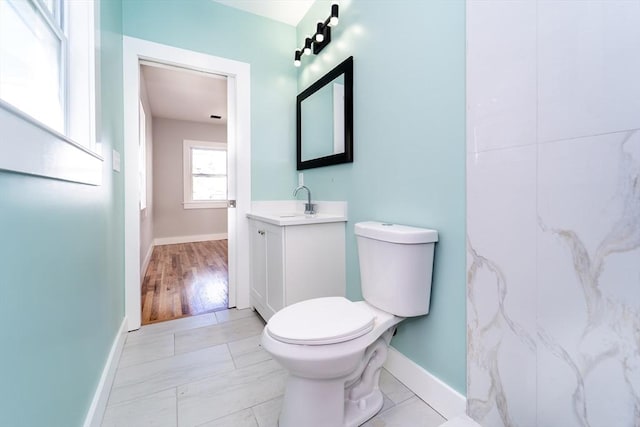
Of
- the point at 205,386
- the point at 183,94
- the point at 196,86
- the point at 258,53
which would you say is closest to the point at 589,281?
the point at 205,386

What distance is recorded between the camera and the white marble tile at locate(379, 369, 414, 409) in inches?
49.8

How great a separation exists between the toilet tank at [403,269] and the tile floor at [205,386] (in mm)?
418

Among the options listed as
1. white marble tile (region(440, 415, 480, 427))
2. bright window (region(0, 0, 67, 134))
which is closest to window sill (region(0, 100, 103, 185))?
bright window (region(0, 0, 67, 134))

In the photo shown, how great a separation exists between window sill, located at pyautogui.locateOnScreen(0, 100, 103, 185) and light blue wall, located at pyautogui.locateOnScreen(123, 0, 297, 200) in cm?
146

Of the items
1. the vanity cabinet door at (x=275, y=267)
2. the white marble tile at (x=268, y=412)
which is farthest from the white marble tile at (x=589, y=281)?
the vanity cabinet door at (x=275, y=267)

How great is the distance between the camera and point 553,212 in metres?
0.82

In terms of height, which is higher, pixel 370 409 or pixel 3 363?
pixel 3 363

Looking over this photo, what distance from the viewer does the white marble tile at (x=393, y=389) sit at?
49.8 inches

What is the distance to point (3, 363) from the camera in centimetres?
51

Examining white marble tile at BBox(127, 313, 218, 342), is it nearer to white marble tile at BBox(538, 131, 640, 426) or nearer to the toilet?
the toilet

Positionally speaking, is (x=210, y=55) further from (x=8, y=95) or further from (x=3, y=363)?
(x=3, y=363)

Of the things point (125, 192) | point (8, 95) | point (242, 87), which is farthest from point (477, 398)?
point (242, 87)

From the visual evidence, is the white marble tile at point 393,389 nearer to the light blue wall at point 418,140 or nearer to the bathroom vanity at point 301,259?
the light blue wall at point 418,140

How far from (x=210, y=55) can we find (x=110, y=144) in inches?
43.2
